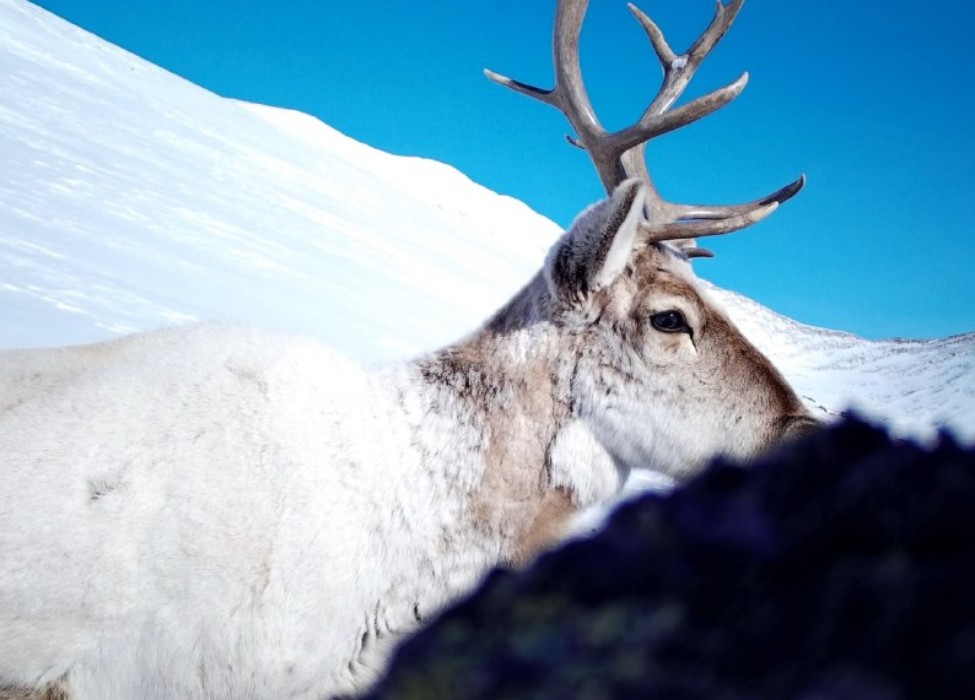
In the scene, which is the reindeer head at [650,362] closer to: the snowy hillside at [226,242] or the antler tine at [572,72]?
the snowy hillside at [226,242]

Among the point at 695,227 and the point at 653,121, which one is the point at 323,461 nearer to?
the point at 695,227

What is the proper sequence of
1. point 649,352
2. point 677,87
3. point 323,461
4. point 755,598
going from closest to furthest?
point 755,598, point 323,461, point 649,352, point 677,87

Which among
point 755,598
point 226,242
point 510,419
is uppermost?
point 226,242

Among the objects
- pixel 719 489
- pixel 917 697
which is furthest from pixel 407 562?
pixel 917 697

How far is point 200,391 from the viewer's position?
3.60m

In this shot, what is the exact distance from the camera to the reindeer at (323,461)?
3.09m

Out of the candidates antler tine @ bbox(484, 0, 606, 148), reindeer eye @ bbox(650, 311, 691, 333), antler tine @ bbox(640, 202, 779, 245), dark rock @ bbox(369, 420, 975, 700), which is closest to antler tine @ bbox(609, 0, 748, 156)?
antler tine @ bbox(484, 0, 606, 148)

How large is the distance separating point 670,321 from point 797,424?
762mm

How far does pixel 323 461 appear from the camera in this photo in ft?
11.6

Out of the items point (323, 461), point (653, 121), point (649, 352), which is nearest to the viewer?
point (323, 461)

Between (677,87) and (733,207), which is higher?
(677,87)

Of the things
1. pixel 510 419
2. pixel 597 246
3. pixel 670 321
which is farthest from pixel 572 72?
pixel 510 419

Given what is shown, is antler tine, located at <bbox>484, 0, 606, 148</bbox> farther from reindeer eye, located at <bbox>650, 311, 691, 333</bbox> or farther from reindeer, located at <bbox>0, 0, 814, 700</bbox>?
reindeer eye, located at <bbox>650, 311, 691, 333</bbox>

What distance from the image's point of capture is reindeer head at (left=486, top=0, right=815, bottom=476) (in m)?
4.02
